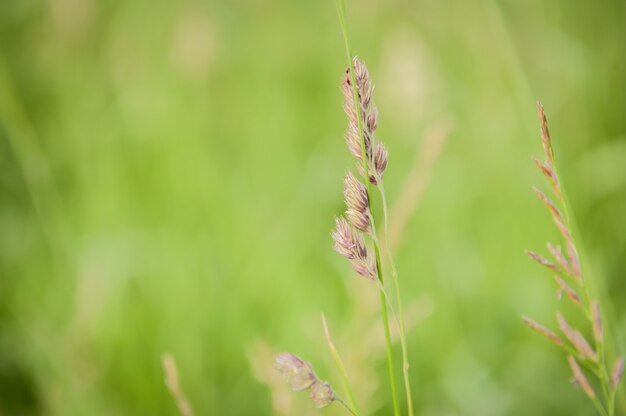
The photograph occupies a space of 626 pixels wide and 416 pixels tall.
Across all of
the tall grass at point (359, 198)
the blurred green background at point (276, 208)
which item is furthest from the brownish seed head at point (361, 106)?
the blurred green background at point (276, 208)

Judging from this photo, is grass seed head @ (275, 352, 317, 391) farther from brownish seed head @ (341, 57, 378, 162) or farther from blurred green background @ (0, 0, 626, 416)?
blurred green background @ (0, 0, 626, 416)

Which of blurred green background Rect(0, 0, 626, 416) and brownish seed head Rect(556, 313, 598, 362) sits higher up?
brownish seed head Rect(556, 313, 598, 362)

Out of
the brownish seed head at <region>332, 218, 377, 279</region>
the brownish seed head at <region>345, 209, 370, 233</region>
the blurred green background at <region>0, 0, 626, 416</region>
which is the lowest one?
the blurred green background at <region>0, 0, 626, 416</region>

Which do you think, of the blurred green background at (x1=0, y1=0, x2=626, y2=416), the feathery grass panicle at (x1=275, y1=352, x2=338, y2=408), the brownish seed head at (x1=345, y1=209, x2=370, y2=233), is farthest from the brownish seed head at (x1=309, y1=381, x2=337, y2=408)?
the blurred green background at (x1=0, y1=0, x2=626, y2=416)

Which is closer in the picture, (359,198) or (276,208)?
(359,198)

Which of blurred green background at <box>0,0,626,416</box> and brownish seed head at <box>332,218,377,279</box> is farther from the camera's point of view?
blurred green background at <box>0,0,626,416</box>

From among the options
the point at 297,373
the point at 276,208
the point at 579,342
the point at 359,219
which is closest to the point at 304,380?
the point at 297,373

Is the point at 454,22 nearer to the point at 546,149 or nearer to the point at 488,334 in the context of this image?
the point at 488,334

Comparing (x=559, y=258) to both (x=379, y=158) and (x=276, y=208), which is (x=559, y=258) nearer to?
(x=379, y=158)

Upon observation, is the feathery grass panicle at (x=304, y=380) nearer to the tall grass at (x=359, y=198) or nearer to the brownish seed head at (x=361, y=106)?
the tall grass at (x=359, y=198)

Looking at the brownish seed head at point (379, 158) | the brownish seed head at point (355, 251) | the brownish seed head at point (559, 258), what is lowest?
the brownish seed head at point (559, 258)
